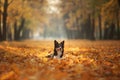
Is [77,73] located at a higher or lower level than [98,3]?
lower

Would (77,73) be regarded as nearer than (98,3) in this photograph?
Yes

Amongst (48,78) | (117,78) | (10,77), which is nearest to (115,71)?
(117,78)

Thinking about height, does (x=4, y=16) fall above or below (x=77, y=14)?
below

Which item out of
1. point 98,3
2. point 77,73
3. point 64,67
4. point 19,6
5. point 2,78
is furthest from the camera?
point 98,3

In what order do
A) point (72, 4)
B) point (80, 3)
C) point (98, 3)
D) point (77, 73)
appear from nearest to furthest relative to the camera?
point (77, 73), point (98, 3), point (80, 3), point (72, 4)

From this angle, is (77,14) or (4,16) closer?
(4,16)

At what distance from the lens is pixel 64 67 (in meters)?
9.51

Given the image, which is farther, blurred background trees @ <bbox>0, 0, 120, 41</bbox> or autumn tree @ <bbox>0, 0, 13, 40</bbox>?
blurred background trees @ <bbox>0, 0, 120, 41</bbox>

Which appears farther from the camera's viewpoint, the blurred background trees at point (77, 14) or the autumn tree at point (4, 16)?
the blurred background trees at point (77, 14)

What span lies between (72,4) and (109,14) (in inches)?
756

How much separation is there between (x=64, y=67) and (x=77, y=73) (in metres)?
1.45

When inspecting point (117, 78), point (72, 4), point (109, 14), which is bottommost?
point (117, 78)

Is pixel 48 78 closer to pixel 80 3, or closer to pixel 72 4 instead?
pixel 80 3

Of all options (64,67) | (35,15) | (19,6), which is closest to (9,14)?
(19,6)
